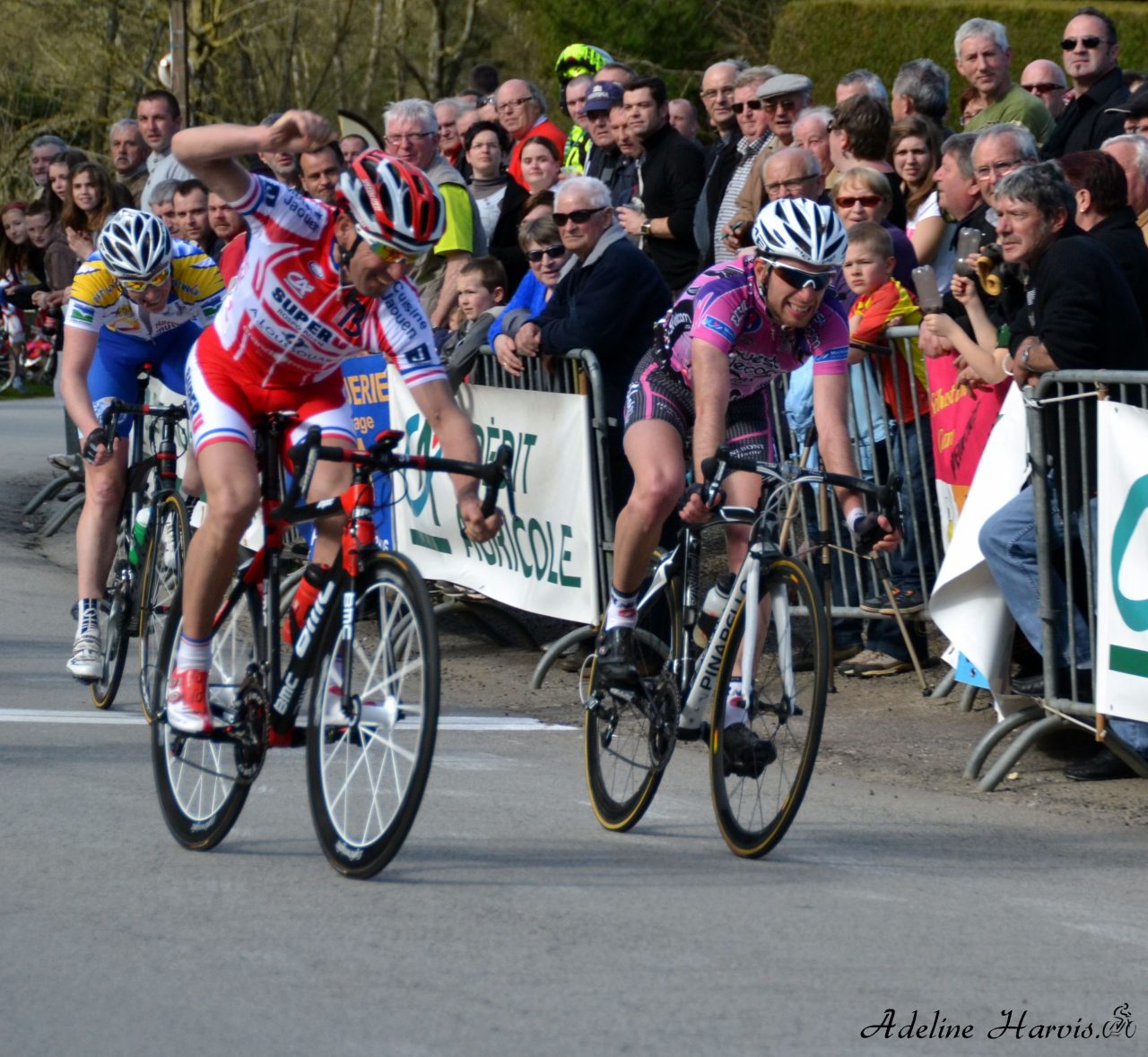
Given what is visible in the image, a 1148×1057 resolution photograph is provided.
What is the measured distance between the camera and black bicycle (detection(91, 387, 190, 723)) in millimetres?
8133

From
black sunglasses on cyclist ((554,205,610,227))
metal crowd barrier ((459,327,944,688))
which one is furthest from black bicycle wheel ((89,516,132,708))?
black sunglasses on cyclist ((554,205,610,227))

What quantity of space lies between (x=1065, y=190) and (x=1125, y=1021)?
3964 mm

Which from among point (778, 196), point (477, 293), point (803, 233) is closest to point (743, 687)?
point (803, 233)

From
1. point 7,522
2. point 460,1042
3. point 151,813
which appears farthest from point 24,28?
point 460,1042

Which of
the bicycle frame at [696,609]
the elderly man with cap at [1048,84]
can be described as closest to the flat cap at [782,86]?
the elderly man with cap at [1048,84]

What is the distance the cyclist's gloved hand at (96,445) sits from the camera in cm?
808

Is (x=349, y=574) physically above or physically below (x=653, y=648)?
above

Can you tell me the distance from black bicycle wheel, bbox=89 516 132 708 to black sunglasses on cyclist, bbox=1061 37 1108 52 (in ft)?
19.0

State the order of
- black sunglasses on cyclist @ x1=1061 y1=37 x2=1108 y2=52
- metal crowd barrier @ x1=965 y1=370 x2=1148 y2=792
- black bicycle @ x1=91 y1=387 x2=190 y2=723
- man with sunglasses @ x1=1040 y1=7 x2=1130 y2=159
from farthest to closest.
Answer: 1. black sunglasses on cyclist @ x1=1061 y1=37 x2=1108 y2=52
2. man with sunglasses @ x1=1040 y1=7 x2=1130 y2=159
3. black bicycle @ x1=91 y1=387 x2=190 y2=723
4. metal crowd barrier @ x1=965 y1=370 x2=1148 y2=792

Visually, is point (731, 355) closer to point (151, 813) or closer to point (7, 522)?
point (151, 813)

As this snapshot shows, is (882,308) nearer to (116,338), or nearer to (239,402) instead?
(116,338)

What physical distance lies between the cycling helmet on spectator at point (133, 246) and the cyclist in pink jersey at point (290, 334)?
7.07ft

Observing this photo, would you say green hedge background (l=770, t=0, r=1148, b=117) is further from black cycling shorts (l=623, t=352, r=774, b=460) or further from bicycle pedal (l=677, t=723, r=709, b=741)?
bicycle pedal (l=677, t=723, r=709, b=741)

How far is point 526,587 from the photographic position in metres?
9.60
